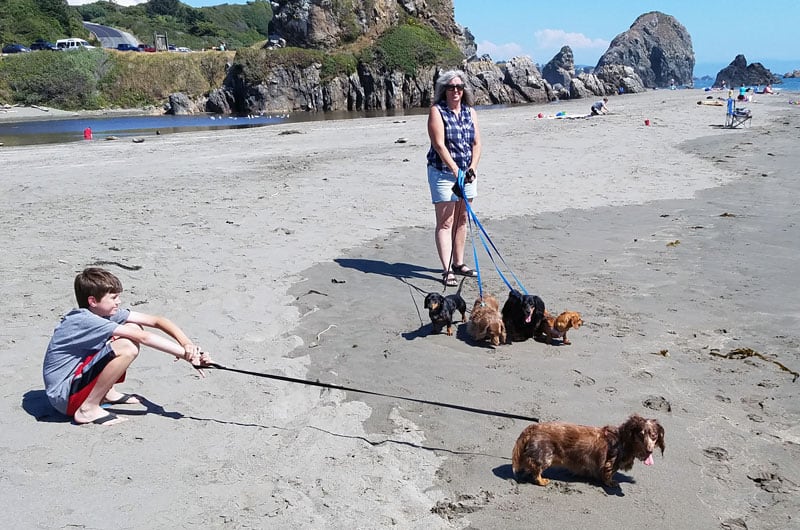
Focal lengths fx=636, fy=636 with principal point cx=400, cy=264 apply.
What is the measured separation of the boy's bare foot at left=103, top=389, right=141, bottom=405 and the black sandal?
4.06 m

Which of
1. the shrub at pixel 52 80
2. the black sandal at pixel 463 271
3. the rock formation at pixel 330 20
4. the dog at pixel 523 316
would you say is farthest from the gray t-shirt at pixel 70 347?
the shrub at pixel 52 80

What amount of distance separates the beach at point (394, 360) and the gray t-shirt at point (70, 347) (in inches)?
10.3

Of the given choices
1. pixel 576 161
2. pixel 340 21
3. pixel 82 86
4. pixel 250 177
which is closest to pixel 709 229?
pixel 576 161

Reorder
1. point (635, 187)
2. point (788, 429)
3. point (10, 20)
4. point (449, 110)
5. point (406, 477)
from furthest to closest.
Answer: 1. point (10, 20)
2. point (635, 187)
3. point (449, 110)
4. point (788, 429)
5. point (406, 477)

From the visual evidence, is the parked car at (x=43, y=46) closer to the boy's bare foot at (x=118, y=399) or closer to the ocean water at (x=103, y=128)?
the ocean water at (x=103, y=128)

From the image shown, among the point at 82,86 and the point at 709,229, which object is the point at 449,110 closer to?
the point at 709,229

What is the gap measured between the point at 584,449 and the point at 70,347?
3.23 meters

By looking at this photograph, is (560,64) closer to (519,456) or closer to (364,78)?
(364,78)

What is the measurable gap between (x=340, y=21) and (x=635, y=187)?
186ft

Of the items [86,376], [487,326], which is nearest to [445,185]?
[487,326]

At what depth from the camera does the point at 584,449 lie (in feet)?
11.5

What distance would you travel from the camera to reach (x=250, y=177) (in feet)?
45.7

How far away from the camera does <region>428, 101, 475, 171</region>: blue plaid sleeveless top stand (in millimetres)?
6883

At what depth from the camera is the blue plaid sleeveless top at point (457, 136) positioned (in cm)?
688
